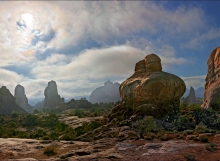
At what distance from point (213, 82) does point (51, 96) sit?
14294 cm

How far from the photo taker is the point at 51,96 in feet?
561

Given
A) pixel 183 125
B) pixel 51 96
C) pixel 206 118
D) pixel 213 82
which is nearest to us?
pixel 183 125

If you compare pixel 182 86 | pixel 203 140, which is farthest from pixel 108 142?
pixel 182 86

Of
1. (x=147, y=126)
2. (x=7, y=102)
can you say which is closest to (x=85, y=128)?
(x=147, y=126)

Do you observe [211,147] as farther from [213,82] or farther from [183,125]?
[213,82]

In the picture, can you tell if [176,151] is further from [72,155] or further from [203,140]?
[72,155]

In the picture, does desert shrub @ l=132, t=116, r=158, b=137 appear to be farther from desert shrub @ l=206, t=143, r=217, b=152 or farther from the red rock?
desert shrub @ l=206, t=143, r=217, b=152

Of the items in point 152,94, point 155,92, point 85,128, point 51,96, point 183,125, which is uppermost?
point 51,96

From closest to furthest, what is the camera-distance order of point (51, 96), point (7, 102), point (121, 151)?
point (121, 151)
point (7, 102)
point (51, 96)

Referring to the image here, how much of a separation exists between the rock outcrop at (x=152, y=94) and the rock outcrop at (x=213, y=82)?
11250mm

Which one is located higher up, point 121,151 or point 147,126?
point 147,126

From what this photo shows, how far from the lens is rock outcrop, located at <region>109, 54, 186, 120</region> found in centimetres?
3294

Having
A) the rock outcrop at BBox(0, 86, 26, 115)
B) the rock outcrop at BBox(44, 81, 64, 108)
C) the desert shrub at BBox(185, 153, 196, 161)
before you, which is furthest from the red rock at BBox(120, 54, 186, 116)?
the rock outcrop at BBox(44, 81, 64, 108)

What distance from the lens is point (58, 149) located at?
18.4 metres
